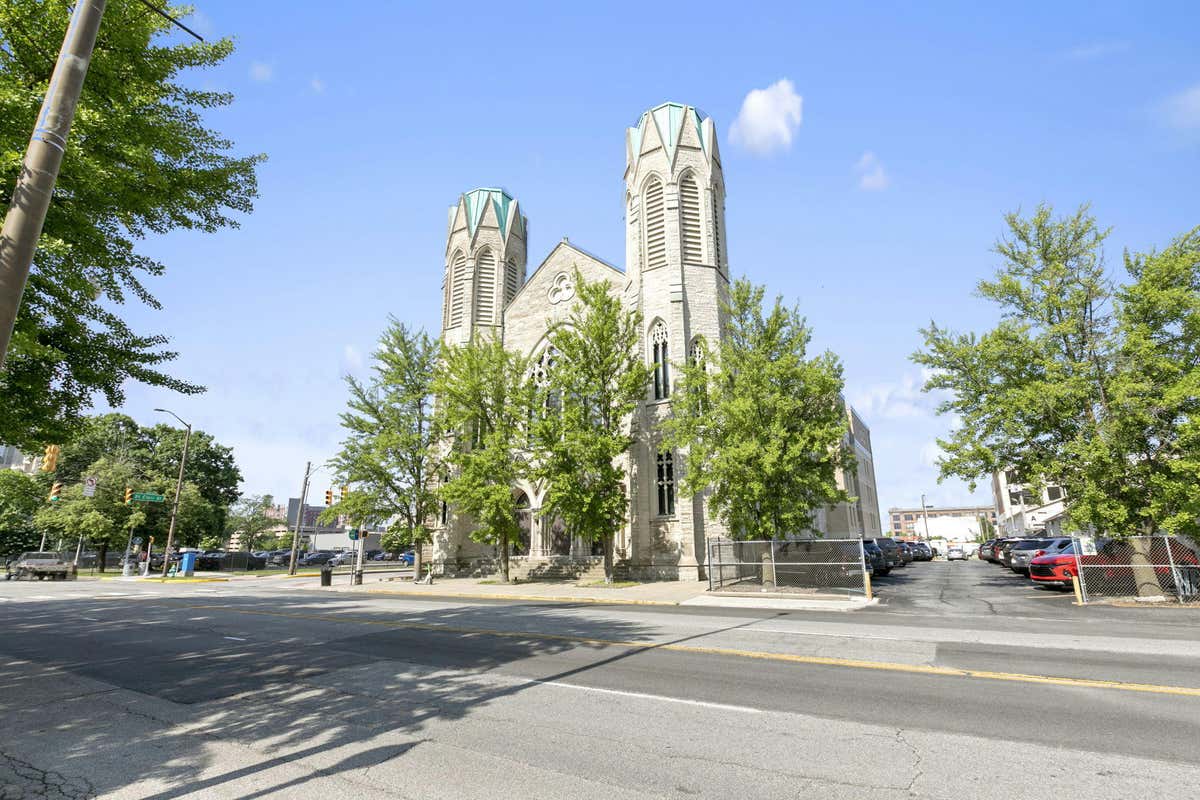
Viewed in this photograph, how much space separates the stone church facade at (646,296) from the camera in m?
26.5

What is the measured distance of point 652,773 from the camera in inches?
176

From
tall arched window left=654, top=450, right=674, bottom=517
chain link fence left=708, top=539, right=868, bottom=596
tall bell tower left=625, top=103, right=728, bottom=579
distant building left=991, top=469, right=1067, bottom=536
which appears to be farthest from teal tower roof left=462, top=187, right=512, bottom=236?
distant building left=991, top=469, right=1067, bottom=536

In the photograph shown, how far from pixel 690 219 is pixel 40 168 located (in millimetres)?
28314

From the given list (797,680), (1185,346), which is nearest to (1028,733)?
(797,680)

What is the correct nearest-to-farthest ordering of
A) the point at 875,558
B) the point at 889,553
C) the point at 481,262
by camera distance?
the point at 875,558 → the point at 889,553 → the point at 481,262

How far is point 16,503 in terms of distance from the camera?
5450 cm

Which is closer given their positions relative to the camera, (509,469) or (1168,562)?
(1168,562)

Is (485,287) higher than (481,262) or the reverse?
the reverse

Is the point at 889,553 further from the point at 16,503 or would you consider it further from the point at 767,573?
the point at 16,503

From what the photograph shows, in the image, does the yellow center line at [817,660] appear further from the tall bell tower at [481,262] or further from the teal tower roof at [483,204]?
the teal tower roof at [483,204]

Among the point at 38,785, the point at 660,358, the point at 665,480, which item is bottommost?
the point at 38,785

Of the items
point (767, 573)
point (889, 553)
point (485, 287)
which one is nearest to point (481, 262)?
point (485, 287)

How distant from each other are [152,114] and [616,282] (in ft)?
79.2

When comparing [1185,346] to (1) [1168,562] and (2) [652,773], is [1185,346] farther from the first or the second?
(2) [652,773]
